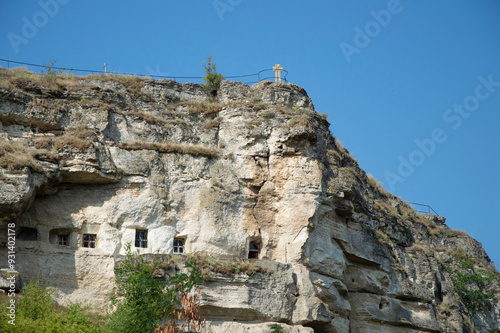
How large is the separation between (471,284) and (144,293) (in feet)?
81.1

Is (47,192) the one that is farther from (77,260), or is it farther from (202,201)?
(202,201)

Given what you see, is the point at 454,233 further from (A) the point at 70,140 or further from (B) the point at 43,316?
(B) the point at 43,316

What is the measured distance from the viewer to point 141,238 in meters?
35.7

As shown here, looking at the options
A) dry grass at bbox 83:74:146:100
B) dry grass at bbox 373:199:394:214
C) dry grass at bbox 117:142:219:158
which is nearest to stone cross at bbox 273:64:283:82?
dry grass at bbox 117:142:219:158

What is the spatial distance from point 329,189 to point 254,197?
151 inches

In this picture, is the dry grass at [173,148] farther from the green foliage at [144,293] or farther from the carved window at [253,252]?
the green foliage at [144,293]

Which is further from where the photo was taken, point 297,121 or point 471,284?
point 471,284

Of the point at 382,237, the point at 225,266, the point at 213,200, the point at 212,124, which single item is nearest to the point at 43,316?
the point at 225,266

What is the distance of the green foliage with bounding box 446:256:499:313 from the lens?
4700 centimetres

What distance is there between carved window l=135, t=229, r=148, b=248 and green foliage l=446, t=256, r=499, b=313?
21.0 metres

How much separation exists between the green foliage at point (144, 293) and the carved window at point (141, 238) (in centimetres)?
166

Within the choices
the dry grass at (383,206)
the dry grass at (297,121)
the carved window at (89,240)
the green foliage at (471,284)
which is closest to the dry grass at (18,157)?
the carved window at (89,240)

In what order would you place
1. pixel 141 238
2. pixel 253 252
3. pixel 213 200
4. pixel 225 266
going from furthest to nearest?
pixel 253 252 → pixel 213 200 → pixel 141 238 → pixel 225 266

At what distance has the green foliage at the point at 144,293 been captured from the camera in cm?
3059
